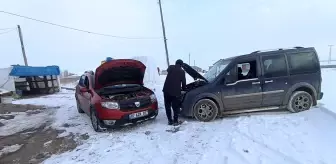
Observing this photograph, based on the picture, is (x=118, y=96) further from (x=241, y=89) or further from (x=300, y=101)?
(x=300, y=101)

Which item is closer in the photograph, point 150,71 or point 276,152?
point 276,152

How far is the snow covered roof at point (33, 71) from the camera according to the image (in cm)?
1848

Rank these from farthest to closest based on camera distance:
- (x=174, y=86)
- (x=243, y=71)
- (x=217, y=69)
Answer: (x=217, y=69)
(x=243, y=71)
(x=174, y=86)

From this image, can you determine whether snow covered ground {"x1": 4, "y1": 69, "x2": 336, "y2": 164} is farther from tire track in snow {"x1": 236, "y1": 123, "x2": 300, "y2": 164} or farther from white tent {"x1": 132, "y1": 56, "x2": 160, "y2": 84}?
white tent {"x1": 132, "y1": 56, "x2": 160, "y2": 84}

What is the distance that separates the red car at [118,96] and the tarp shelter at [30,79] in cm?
1370

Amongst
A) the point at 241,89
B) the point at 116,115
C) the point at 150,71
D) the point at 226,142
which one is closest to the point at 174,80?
the point at 116,115

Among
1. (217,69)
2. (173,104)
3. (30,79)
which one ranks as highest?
(217,69)

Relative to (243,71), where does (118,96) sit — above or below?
below

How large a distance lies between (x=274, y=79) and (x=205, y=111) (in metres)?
2.12

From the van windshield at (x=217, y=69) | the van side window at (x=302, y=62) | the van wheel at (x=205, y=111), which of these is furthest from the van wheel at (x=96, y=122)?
the van side window at (x=302, y=62)

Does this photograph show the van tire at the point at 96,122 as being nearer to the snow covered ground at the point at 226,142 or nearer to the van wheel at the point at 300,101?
the snow covered ground at the point at 226,142

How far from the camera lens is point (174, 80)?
6723mm

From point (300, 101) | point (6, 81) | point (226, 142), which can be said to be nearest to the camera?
point (226, 142)

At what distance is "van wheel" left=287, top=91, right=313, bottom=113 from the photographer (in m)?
6.95
